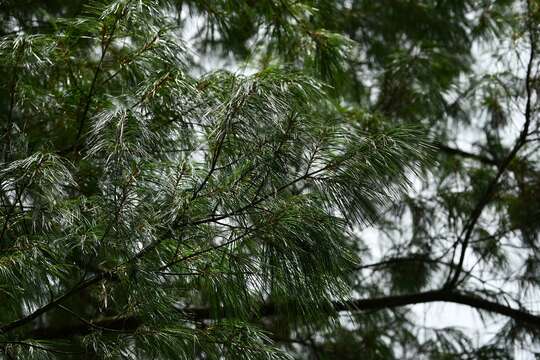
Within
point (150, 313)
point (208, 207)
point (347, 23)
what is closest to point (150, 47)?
point (208, 207)

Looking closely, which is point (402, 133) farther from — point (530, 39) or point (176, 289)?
point (530, 39)

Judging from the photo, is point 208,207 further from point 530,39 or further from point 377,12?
point 377,12

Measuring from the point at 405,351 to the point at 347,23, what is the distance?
1.08 m

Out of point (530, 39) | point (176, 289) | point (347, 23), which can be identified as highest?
point (347, 23)

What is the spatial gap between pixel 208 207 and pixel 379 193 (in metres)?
0.26

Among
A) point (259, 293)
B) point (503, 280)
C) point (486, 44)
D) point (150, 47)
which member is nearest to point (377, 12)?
point (486, 44)

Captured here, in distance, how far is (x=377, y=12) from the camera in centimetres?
281

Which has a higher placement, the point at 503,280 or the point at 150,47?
the point at 503,280

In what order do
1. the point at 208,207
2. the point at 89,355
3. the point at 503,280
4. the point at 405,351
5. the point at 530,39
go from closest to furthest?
the point at 208,207
the point at 89,355
the point at 530,39
the point at 503,280
the point at 405,351

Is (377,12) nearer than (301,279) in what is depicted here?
No

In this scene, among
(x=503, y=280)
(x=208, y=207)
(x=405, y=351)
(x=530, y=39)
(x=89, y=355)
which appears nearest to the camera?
(x=208, y=207)

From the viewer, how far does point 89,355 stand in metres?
1.36

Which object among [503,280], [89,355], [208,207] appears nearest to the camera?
[208,207]

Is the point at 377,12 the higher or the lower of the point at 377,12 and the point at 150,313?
the higher
